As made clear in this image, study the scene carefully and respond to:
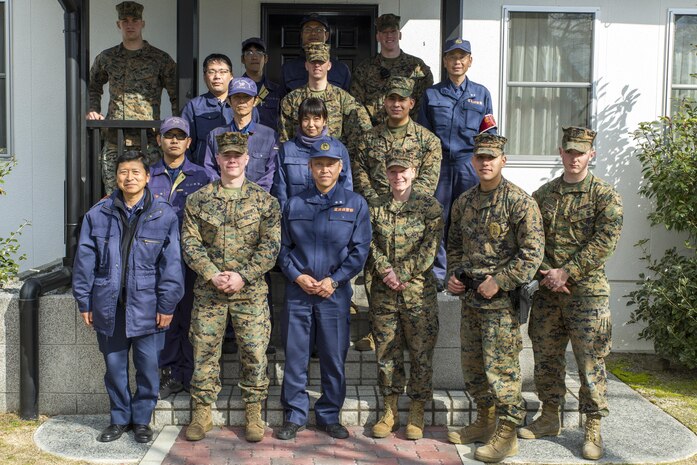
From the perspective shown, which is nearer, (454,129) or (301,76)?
(454,129)

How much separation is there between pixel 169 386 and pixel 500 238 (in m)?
2.50

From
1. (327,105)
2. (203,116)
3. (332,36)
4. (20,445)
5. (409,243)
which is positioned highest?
(332,36)

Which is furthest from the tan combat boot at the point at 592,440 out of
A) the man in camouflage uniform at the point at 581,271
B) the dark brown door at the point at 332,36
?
the dark brown door at the point at 332,36

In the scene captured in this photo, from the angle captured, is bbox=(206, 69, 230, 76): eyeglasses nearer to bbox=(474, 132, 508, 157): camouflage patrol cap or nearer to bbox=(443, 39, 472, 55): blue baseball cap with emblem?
bbox=(443, 39, 472, 55): blue baseball cap with emblem

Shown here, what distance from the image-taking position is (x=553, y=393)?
5125 mm

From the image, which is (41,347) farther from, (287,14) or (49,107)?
(287,14)

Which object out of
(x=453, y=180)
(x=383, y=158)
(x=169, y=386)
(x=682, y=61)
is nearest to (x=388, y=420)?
(x=169, y=386)

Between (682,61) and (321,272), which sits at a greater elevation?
(682,61)

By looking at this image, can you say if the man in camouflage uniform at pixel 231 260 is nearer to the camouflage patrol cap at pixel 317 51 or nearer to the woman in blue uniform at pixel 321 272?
the woman in blue uniform at pixel 321 272

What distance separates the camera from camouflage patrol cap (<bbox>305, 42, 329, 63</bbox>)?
5.83 metres

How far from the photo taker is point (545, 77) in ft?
26.0

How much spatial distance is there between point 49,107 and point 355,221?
434 centimetres

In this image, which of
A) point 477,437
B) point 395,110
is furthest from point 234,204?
point 477,437

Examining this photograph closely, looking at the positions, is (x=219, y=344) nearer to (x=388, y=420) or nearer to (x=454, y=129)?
(x=388, y=420)
